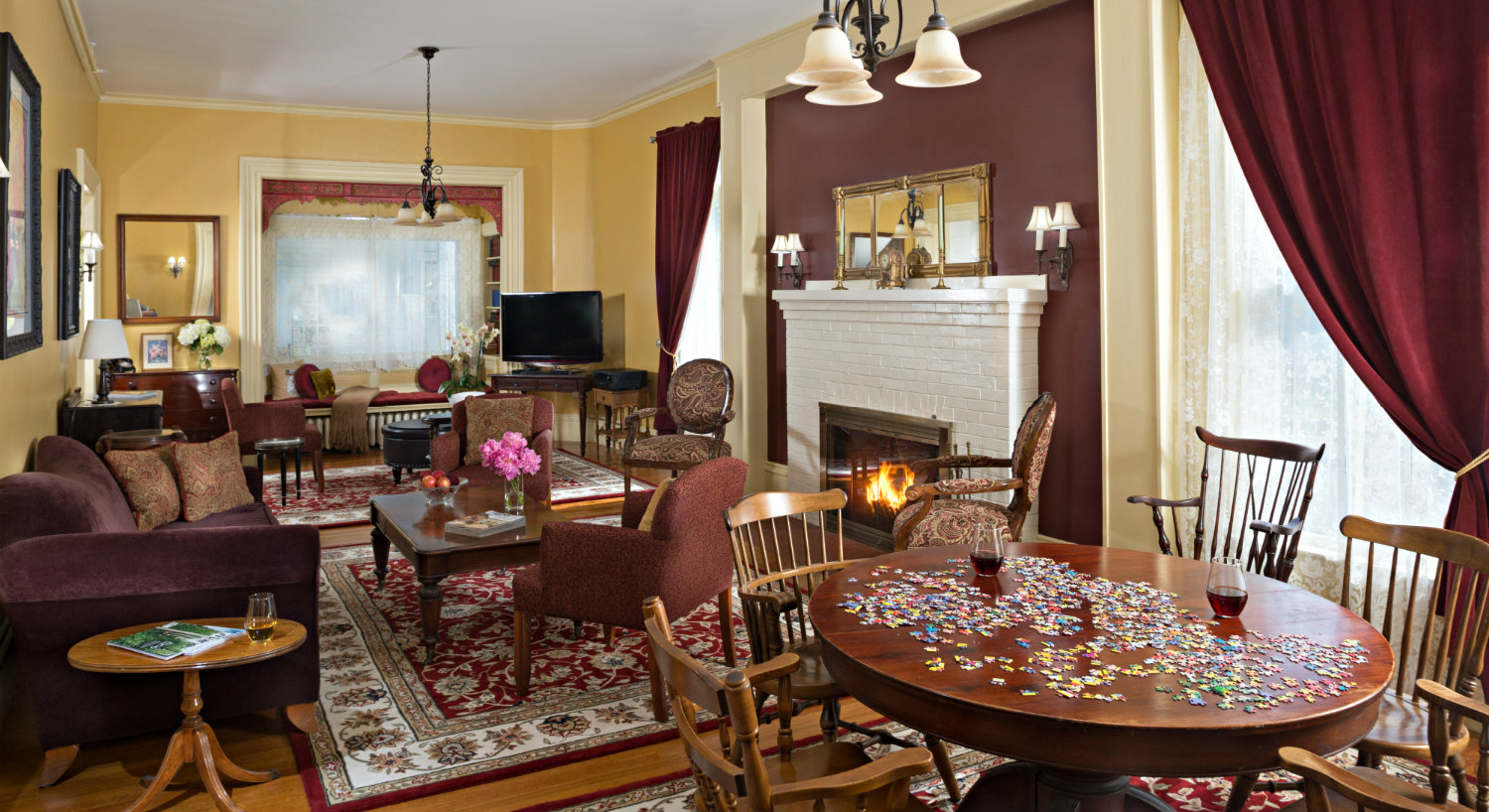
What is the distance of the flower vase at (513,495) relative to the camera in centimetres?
486

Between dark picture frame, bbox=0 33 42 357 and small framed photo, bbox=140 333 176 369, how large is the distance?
4.22m

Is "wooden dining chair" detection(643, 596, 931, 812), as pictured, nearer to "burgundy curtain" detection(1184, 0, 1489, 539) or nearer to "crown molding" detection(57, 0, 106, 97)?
"burgundy curtain" detection(1184, 0, 1489, 539)

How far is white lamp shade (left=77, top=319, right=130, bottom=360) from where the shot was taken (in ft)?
20.0

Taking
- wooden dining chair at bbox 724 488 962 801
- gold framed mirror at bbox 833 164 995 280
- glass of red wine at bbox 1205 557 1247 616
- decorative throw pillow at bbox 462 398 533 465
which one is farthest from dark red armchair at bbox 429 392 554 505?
glass of red wine at bbox 1205 557 1247 616

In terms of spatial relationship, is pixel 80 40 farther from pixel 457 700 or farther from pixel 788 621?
pixel 788 621

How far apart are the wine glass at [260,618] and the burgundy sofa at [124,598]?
300 mm

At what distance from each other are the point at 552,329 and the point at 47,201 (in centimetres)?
454

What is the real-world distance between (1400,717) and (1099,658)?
0.88 metres

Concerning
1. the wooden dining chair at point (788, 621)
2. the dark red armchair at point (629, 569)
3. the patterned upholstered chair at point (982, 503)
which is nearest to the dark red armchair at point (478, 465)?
the dark red armchair at point (629, 569)

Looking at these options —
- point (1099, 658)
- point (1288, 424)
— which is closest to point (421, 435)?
point (1288, 424)

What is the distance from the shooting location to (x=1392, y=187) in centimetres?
344

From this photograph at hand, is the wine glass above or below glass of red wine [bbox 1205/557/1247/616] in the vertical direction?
below

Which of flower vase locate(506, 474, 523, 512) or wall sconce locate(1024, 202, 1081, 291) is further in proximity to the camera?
flower vase locate(506, 474, 523, 512)

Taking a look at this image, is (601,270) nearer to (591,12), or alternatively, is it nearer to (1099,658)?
(591,12)
